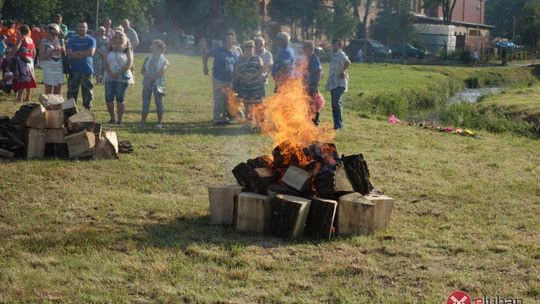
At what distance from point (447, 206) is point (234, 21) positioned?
43.3 m

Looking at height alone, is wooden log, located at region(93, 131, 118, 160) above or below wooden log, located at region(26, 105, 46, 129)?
below

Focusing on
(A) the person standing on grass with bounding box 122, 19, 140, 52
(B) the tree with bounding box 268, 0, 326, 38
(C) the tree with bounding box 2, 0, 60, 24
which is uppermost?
(B) the tree with bounding box 268, 0, 326, 38

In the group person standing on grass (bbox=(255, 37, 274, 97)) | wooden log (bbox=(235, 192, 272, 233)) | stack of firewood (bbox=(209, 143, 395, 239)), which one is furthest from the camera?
person standing on grass (bbox=(255, 37, 274, 97))

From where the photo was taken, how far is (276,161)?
783cm

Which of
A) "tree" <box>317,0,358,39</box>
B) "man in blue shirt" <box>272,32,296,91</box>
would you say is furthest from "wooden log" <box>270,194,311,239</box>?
"tree" <box>317,0,358,39</box>

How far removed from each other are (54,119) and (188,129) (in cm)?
391

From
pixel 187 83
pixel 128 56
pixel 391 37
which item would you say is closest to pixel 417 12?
pixel 391 37

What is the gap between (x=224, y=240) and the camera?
275 inches

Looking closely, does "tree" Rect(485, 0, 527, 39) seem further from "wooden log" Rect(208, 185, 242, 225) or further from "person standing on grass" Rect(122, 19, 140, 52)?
"wooden log" Rect(208, 185, 242, 225)

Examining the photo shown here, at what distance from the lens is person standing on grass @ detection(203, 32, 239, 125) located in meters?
14.7

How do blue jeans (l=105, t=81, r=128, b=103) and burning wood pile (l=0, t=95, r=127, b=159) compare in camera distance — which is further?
blue jeans (l=105, t=81, r=128, b=103)

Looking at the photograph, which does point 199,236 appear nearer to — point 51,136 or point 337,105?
point 51,136

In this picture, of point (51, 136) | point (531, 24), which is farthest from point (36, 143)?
point (531, 24)

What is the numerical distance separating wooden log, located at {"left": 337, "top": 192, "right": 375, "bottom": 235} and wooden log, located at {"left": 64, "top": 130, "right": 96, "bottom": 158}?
459 centimetres
